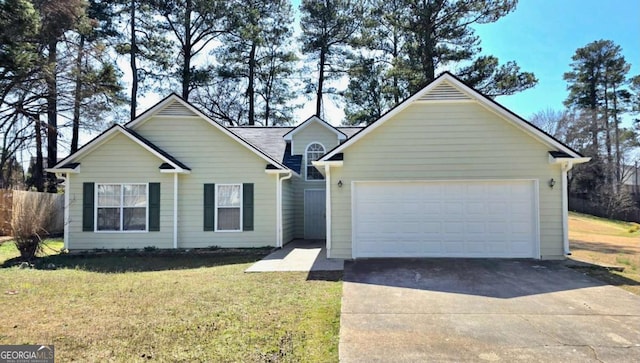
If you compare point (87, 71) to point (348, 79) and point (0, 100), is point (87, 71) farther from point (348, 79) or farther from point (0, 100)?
point (348, 79)

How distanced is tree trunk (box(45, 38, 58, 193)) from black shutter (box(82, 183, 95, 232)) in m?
8.62

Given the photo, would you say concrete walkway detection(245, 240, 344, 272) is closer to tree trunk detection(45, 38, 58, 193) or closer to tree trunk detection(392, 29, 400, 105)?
tree trunk detection(392, 29, 400, 105)

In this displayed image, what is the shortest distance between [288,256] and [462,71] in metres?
15.5

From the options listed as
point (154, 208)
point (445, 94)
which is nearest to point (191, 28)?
point (154, 208)

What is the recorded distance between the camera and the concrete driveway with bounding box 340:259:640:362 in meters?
4.23

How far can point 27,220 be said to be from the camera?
33.7 feet

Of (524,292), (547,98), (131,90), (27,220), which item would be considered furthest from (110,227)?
(547,98)

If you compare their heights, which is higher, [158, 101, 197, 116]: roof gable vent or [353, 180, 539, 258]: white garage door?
[158, 101, 197, 116]: roof gable vent

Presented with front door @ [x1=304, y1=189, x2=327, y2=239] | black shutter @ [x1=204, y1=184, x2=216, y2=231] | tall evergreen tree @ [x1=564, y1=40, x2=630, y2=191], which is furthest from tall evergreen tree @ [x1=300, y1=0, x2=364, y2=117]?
tall evergreen tree @ [x1=564, y1=40, x2=630, y2=191]

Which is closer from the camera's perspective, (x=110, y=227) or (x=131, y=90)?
(x=110, y=227)

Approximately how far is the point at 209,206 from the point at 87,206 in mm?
3964

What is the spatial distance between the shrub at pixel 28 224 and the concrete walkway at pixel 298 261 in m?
6.39

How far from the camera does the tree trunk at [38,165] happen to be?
19.8 meters

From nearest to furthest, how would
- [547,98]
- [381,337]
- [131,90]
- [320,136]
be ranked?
[381,337]
[320,136]
[131,90]
[547,98]
